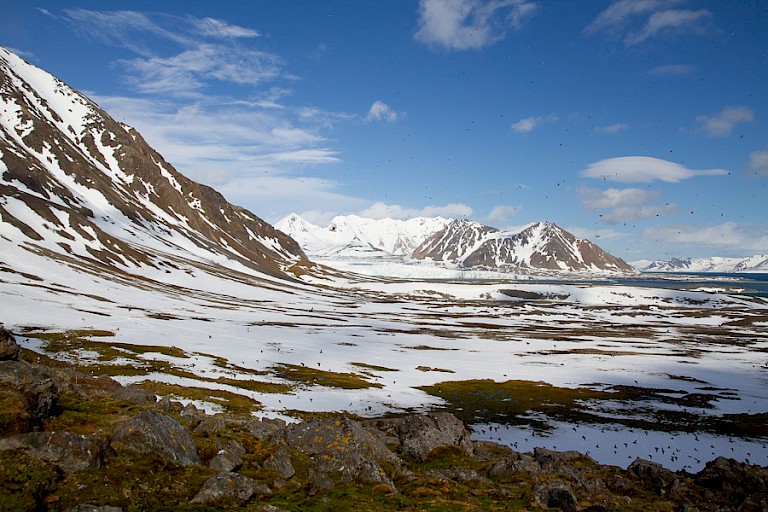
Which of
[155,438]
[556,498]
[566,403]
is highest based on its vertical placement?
[155,438]

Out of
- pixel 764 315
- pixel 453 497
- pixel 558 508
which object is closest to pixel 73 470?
pixel 453 497

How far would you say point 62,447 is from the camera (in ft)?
43.1

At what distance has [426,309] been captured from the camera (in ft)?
616

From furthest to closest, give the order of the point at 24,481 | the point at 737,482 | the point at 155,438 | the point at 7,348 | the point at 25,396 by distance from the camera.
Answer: the point at 737,482 → the point at 7,348 → the point at 155,438 → the point at 25,396 → the point at 24,481

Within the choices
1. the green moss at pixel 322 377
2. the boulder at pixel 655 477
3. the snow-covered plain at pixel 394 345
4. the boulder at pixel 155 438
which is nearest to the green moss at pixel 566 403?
the snow-covered plain at pixel 394 345

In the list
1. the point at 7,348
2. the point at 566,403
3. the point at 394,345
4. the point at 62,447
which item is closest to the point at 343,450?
the point at 62,447

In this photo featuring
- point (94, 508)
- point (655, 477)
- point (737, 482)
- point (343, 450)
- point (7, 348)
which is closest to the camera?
point (94, 508)

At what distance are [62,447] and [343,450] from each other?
10.0 metres

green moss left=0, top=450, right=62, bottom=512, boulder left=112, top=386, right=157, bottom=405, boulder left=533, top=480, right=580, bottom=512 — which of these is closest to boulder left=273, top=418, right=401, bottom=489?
boulder left=533, top=480, right=580, bottom=512

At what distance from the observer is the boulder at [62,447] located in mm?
12664

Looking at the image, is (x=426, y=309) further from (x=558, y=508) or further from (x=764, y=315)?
(x=558, y=508)

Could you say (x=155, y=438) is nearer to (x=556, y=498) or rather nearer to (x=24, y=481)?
(x=24, y=481)

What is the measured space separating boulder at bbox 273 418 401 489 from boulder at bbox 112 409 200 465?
513 cm

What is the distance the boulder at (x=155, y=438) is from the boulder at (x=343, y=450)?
16.8 feet
